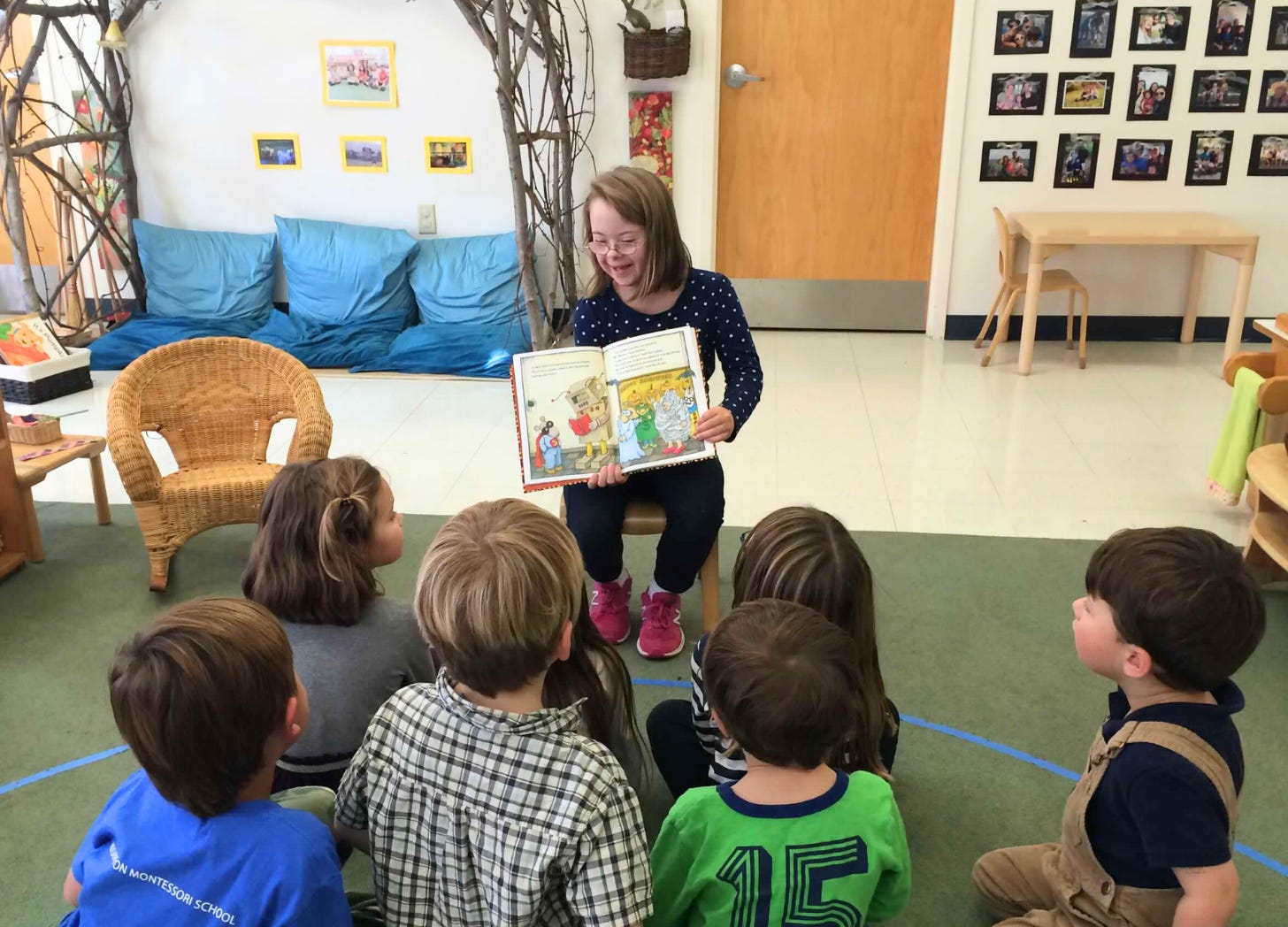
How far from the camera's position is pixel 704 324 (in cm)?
250

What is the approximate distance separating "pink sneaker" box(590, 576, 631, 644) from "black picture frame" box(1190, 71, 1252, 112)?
382cm

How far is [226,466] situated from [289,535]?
138 cm

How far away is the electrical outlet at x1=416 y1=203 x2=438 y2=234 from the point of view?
5211 mm

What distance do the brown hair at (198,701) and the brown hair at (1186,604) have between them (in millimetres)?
1031

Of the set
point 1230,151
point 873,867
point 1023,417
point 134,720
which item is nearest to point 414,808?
point 134,720

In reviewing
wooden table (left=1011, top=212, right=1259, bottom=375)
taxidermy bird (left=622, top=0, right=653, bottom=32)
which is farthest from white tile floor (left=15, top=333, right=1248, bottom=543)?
taxidermy bird (left=622, top=0, right=653, bottom=32)

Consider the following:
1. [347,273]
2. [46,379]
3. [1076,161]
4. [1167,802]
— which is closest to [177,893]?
[1167,802]

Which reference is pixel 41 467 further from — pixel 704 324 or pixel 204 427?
pixel 704 324

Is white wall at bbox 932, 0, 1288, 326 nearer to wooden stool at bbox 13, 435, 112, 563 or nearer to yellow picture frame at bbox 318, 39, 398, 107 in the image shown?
yellow picture frame at bbox 318, 39, 398, 107

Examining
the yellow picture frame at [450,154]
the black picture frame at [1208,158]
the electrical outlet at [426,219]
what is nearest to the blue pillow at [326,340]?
the electrical outlet at [426,219]

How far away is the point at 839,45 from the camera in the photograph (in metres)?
4.99

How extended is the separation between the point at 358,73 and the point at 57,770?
3741mm

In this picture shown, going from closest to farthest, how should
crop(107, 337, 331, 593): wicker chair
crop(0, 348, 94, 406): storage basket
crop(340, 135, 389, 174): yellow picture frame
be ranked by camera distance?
1. crop(107, 337, 331, 593): wicker chair
2. crop(0, 348, 94, 406): storage basket
3. crop(340, 135, 389, 174): yellow picture frame

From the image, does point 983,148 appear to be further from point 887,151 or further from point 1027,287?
point 1027,287
